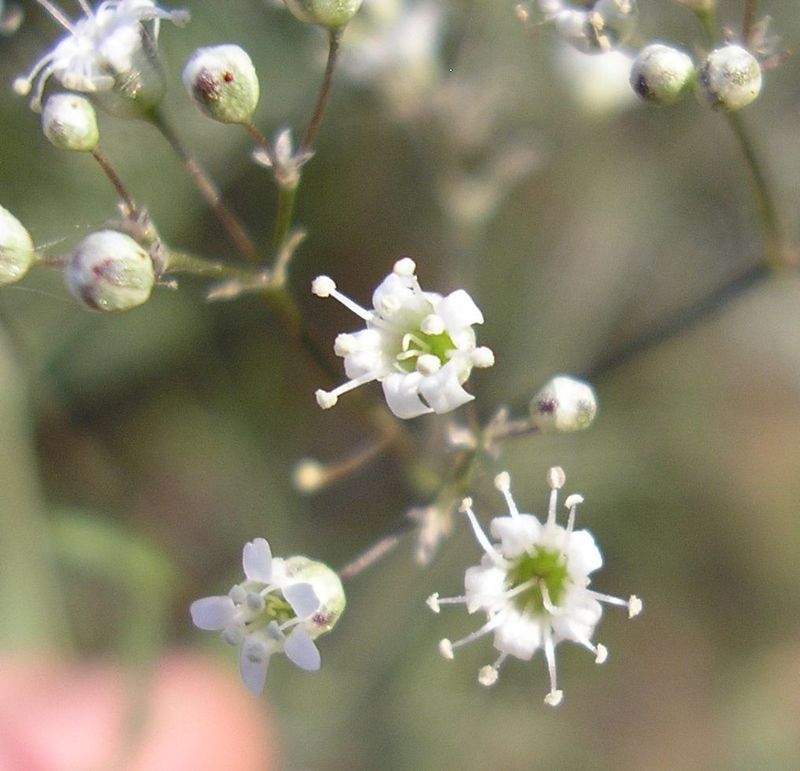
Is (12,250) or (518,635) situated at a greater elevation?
(12,250)

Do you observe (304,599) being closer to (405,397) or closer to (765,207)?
(405,397)

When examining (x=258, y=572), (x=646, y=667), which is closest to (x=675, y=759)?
(x=646, y=667)

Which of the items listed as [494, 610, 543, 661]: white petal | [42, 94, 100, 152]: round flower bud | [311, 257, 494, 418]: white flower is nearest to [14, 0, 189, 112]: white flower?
[42, 94, 100, 152]: round flower bud

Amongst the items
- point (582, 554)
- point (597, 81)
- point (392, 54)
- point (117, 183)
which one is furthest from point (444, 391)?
point (597, 81)

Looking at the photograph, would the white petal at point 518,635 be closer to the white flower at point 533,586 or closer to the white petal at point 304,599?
the white flower at point 533,586

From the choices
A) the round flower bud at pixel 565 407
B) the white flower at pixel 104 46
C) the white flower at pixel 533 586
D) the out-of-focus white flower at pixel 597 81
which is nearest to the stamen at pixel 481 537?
the white flower at pixel 533 586

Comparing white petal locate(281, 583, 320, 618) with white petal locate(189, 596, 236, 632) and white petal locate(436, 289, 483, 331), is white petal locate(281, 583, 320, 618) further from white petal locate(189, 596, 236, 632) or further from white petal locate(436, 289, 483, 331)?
white petal locate(436, 289, 483, 331)

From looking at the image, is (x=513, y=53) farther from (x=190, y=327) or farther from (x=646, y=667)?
(x=646, y=667)
